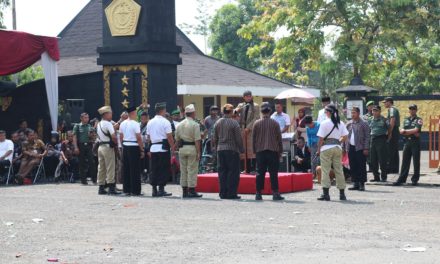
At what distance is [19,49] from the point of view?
25078 millimetres

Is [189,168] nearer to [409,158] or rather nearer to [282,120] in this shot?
[282,120]

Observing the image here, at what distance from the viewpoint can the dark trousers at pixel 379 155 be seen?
2125cm

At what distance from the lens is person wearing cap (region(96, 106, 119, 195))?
1939 cm

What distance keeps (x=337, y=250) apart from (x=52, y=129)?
15.8 meters

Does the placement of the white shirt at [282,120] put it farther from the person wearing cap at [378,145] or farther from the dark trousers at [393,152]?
the dark trousers at [393,152]

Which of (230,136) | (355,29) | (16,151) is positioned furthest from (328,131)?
(355,29)

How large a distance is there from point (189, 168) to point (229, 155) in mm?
795

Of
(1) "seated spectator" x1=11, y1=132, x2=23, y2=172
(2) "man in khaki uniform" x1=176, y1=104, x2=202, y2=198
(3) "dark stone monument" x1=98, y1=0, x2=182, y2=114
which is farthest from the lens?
(3) "dark stone monument" x1=98, y1=0, x2=182, y2=114

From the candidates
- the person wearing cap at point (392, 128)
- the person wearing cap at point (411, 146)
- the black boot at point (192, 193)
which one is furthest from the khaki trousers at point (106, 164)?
the person wearing cap at point (392, 128)

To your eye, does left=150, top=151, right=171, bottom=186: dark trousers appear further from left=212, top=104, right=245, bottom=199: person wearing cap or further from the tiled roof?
the tiled roof

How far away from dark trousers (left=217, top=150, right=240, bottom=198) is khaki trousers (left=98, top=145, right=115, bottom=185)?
248 cm

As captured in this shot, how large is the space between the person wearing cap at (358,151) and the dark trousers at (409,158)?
53.9 inches

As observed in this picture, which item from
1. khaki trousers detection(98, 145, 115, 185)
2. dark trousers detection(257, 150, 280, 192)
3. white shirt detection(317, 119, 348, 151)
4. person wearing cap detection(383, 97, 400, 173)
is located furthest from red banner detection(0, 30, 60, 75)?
white shirt detection(317, 119, 348, 151)

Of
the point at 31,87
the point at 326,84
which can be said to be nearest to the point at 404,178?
the point at 31,87
